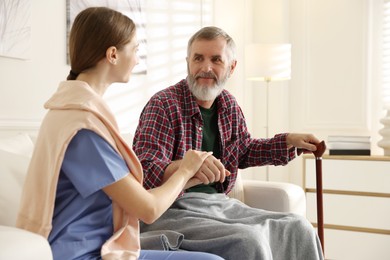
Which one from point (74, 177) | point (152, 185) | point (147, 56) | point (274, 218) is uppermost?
point (147, 56)

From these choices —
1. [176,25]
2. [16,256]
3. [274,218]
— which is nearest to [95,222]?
[16,256]

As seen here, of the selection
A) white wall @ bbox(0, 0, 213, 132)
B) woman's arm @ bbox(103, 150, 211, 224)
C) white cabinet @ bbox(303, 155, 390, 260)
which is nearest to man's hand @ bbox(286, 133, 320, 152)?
woman's arm @ bbox(103, 150, 211, 224)

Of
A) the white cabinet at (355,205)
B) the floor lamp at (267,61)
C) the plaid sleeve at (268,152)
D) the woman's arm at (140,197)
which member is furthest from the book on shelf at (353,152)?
the woman's arm at (140,197)

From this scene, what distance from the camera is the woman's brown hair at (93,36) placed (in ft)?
4.74

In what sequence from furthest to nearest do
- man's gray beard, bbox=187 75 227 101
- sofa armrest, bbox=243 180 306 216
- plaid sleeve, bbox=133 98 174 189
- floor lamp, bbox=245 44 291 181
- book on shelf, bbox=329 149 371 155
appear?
floor lamp, bbox=245 44 291 181 < book on shelf, bbox=329 149 371 155 < sofa armrest, bbox=243 180 306 216 < man's gray beard, bbox=187 75 227 101 < plaid sleeve, bbox=133 98 174 189

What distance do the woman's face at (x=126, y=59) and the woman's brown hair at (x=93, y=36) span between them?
0.04 m

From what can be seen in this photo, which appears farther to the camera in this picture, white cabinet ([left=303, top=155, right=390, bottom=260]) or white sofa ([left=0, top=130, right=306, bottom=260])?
white cabinet ([left=303, top=155, right=390, bottom=260])

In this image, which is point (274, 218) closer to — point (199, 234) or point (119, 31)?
point (199, 234)

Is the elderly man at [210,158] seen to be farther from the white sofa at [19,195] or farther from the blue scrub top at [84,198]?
the blue scrub top at [84,198]

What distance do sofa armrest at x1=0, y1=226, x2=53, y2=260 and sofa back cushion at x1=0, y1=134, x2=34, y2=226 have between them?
1.73ft

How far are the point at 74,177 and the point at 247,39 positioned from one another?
381cm

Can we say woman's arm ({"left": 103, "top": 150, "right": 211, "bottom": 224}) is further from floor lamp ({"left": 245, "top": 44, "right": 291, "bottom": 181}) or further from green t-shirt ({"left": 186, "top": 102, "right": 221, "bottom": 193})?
floor lamp ({"left": 245, "top": 44, "right": 291, "bottom": 181})

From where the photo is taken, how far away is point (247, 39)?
4.98 metres

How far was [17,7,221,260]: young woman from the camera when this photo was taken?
135cm
